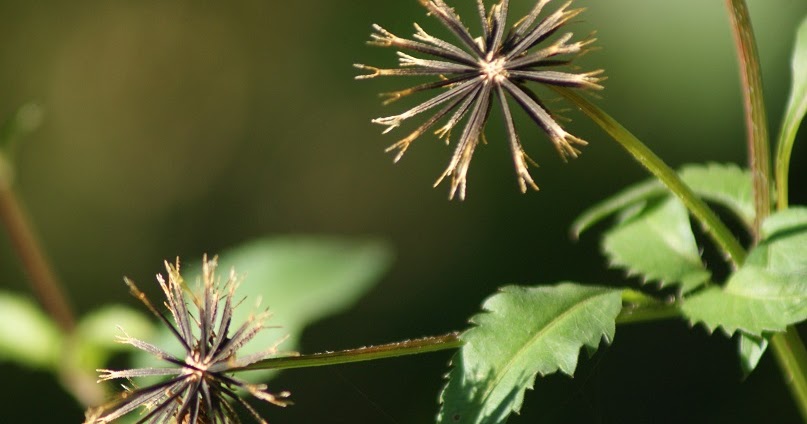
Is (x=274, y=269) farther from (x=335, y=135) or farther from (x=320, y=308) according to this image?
(x=335, y=135)

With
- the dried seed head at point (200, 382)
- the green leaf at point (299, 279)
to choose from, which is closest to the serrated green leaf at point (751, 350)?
the dried seed head at point (200, 382)

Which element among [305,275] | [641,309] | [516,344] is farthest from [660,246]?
[305,275]

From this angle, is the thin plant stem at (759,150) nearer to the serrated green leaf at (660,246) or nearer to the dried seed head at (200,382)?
the serrated green leaf at (660,246)

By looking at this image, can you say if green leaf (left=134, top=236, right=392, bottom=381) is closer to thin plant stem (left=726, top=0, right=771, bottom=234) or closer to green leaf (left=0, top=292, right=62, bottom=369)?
green leaf (left=0, top=292, right=62, bottom=369)

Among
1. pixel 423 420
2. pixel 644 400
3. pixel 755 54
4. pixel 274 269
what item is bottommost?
pixel 644 400

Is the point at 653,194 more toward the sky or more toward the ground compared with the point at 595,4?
more toward the ground

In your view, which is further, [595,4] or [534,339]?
[595,4]

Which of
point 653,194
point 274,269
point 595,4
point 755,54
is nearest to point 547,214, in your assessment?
point 595,4

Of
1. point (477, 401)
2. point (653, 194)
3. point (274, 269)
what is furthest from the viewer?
point (274, 269)
